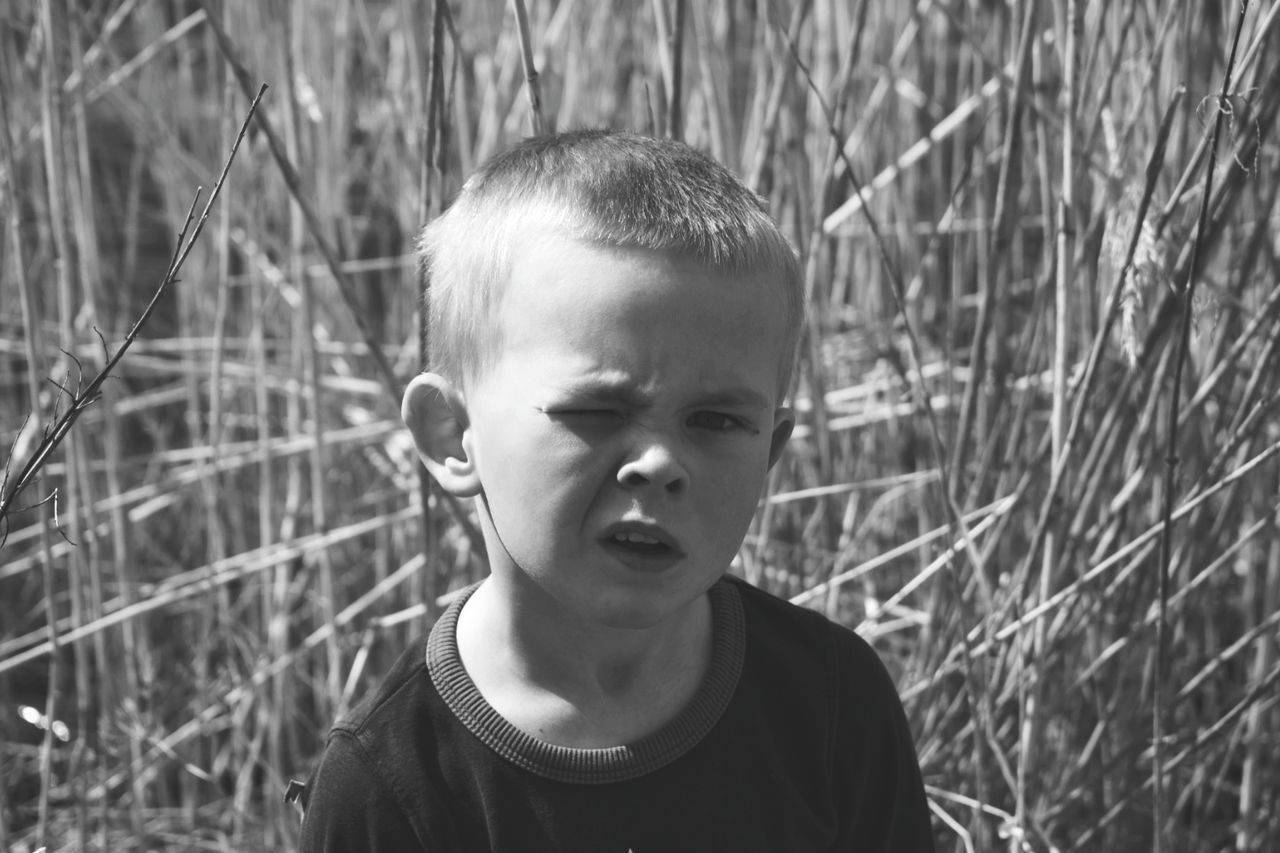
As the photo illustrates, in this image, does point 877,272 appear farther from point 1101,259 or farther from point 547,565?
point 547,565

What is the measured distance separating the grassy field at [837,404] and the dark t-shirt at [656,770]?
20 cm

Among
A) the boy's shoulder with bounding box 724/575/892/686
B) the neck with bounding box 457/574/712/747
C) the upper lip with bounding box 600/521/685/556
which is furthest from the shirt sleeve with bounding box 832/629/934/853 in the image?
the upper lip with bounding box 600/521/685/556

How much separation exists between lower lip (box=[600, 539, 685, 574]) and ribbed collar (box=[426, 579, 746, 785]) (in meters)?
0.14

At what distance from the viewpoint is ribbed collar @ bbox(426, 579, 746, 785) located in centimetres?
83

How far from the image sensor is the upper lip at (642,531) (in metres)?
0.76

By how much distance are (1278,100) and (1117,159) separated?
16 centimetres

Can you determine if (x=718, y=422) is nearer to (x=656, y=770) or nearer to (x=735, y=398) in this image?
(x=735, y=398)

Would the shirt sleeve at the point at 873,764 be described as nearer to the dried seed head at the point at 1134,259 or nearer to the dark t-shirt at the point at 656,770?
the dark t-shirt at the point at 656,770

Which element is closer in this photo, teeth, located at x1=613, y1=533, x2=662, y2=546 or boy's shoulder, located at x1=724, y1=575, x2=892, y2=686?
teeth, located at x1=613, y1=533, x2=662, y2=546

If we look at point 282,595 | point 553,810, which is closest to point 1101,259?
point 553,810

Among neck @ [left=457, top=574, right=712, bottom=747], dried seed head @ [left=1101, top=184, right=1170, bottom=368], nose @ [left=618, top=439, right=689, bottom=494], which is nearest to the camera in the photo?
nose @ [left=618, top=439, right=689, bottom=494]

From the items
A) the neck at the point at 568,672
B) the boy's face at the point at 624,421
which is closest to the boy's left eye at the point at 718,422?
the boy's face at the point at 624,421

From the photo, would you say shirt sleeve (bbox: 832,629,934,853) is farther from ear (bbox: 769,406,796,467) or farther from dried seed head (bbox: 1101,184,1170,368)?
dried seed head (bbox: 1101,184,1170,368)

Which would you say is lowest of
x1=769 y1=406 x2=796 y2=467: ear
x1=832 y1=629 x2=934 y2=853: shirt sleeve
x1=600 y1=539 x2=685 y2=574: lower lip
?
x1=832 y1=629 x2=934 y2=853: shirt sleeve
